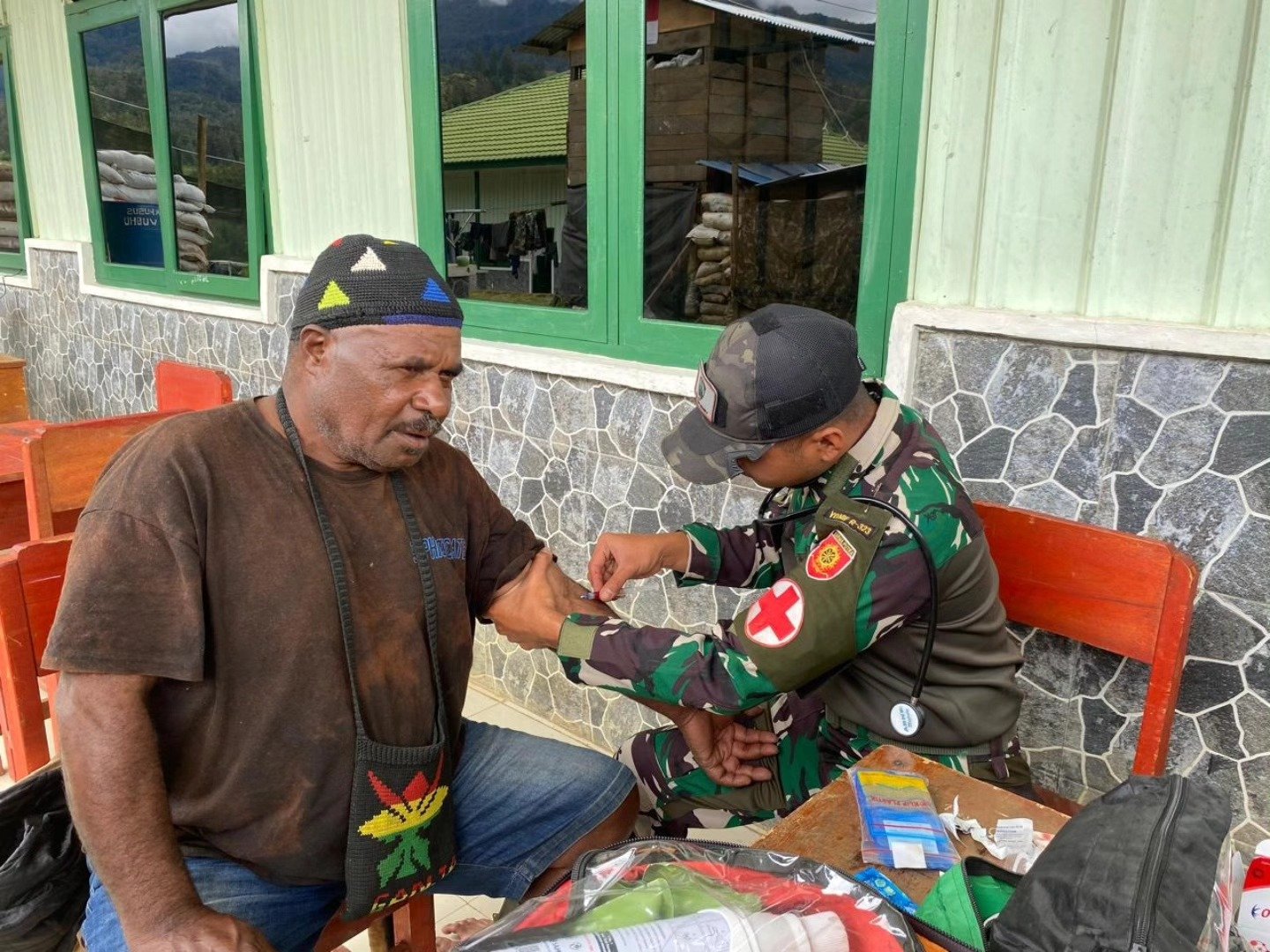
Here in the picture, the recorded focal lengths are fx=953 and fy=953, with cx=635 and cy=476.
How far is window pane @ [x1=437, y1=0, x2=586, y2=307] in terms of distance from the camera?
11.3 feet

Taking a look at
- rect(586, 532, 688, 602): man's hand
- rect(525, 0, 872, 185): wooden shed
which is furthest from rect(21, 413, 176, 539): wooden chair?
rect(525, 0, 872, 185): wooden shed

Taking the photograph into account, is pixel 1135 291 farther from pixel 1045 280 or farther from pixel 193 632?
pixel 193 632

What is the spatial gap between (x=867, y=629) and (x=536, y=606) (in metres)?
0.74

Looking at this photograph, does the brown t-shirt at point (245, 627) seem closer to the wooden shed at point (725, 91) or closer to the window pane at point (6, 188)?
the wooden shed at point (725, 91)

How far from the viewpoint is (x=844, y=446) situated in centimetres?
181

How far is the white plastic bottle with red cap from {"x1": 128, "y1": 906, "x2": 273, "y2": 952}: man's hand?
1.40 meters

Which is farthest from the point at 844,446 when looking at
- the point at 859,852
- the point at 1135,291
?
the point at 1135,291

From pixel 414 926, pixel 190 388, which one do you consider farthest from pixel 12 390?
pixel 414 926

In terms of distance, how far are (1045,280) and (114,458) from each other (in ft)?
6.70

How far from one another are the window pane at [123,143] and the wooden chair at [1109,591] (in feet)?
19.0

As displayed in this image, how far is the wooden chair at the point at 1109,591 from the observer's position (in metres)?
1.83

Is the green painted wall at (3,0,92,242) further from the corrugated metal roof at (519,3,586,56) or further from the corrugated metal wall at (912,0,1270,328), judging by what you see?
the corrugated metal wall at (912,0,1270,328)

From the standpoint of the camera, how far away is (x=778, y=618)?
168 centimetres

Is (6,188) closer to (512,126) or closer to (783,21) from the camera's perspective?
(512,126)
